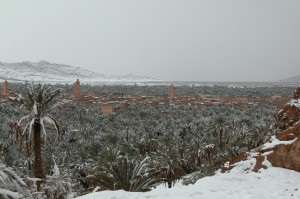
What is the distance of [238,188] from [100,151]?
23737 millimetres

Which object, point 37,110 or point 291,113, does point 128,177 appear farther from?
point 291,113

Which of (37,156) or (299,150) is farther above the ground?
(299,150)

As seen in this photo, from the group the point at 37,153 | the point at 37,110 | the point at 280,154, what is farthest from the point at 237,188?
the point at 37,110

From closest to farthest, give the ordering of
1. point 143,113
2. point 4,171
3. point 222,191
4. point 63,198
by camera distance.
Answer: point 4,171 → point 222,191 → point 63,198 → point 143,113

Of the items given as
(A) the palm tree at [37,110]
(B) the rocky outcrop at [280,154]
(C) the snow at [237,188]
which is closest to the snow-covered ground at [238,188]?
(C) the snow at [237,188]

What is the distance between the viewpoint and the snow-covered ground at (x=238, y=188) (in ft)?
32.2

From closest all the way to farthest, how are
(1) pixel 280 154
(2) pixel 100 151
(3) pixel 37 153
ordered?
(1) pixel 280 154, (3) pixel 37 153, (2) pixel 100 151

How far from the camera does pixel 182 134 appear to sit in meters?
52.2

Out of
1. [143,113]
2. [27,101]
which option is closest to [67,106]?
[143,113]

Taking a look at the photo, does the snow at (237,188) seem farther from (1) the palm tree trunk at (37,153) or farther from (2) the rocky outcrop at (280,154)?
(1) the palm tree trunk at (37,153)

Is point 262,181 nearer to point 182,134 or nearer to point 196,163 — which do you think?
point 196,163

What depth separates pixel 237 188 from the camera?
1052cm

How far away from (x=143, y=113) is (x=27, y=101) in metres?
54.6

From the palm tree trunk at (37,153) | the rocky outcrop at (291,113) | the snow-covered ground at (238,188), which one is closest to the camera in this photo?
the snow-covered ground at (238,188)
